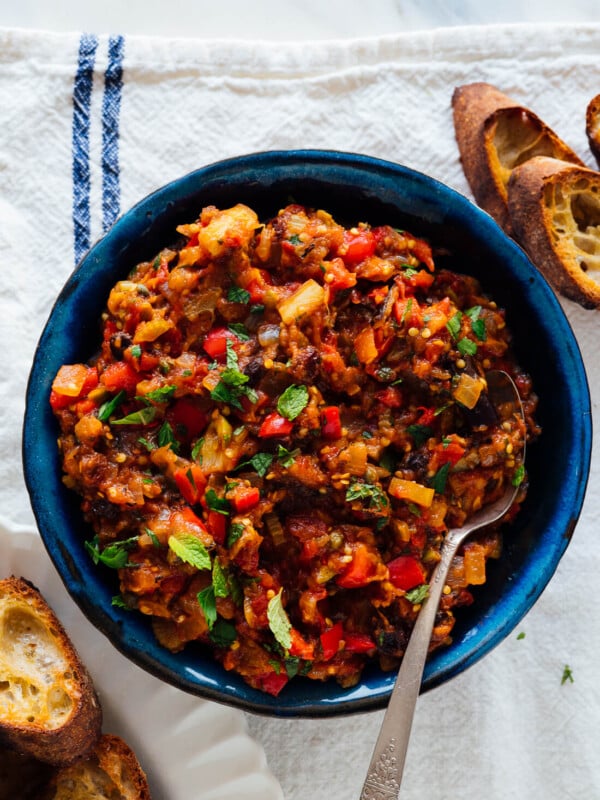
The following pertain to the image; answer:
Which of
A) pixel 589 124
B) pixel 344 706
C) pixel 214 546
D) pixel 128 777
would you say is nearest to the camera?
pixel 214 546

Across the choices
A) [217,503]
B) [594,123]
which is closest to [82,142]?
[217,503]

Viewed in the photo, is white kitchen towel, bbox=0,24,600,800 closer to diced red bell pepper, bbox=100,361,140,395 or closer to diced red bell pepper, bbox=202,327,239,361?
diced red bell pepper, bbox=100,361,140,395

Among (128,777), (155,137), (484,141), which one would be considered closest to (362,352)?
(484,141)

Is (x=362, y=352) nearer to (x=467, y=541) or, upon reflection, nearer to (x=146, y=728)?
(x=467, y=541)

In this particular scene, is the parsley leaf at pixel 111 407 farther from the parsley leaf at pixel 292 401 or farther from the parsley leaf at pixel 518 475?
the parsley leaf at pixel 518 475

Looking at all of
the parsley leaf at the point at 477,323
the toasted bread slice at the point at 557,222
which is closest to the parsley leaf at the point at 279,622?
the parsley leaf at the point at 477,323

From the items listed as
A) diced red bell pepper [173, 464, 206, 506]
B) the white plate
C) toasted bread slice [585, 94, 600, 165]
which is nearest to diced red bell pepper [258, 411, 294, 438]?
diced red bell pepper [173, 464, 206, 506]
